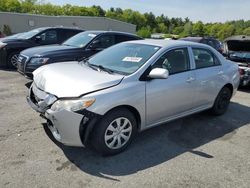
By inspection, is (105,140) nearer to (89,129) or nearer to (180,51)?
(89,129)

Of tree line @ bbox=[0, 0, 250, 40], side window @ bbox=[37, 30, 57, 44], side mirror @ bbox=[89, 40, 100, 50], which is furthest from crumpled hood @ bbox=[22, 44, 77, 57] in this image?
tree line @ bbox=[0, 0, 250, 40]

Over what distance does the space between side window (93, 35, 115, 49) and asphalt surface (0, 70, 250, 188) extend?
3580mm

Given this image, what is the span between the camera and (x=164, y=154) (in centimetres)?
399

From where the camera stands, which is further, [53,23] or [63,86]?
[53,23]

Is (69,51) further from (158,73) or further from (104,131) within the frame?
(104,131)

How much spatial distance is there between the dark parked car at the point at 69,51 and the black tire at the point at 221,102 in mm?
3235

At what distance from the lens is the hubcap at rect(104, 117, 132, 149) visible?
372cm

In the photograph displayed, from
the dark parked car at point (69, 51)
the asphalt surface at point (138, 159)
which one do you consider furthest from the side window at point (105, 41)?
the asphalt surface at point (138, 159)

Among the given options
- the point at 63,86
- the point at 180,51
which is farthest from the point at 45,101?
the point at 180,51

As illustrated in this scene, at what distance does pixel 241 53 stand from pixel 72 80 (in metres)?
6.83

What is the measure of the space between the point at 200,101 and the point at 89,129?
241cm

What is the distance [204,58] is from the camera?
525cm

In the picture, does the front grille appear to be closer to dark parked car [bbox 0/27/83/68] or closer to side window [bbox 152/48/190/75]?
dark parked car [bbox 0/27/83/68]

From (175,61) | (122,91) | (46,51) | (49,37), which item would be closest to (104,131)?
(122,91)
